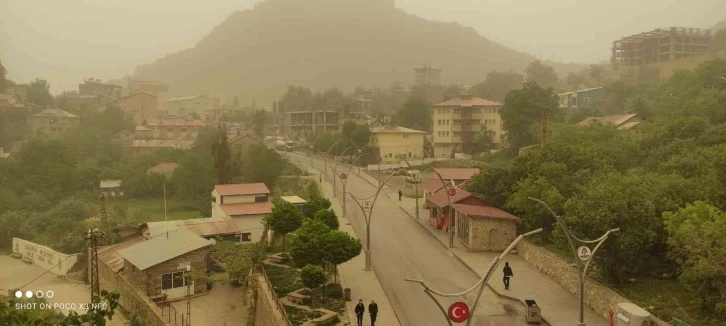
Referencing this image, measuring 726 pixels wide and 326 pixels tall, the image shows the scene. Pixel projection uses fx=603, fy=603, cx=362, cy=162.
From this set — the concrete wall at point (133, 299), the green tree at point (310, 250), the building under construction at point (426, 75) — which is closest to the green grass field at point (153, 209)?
the concrete wall at point (133, 299)

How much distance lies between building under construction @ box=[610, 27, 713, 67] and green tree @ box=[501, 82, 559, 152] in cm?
4075

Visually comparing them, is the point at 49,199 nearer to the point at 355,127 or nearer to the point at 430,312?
the point at 355,127

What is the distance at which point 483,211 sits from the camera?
3038cm

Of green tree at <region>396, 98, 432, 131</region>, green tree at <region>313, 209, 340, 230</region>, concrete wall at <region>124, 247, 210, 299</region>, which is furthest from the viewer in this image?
green tree at <region>396, 98, 432, 131</region>

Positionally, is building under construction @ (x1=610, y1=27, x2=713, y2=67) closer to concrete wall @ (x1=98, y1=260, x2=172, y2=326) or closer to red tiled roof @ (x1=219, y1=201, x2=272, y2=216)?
red tiled roof @ (x1=219, y1=201, x2=272, y2=216)

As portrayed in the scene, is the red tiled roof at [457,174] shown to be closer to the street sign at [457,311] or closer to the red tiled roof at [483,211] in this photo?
the red tiled roof at [483,211]

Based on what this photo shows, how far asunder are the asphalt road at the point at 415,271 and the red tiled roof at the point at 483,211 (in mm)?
2291

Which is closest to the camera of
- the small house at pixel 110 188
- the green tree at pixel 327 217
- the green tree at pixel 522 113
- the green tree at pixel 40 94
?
the green tree at pixel 327 217

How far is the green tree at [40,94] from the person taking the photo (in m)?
97.0

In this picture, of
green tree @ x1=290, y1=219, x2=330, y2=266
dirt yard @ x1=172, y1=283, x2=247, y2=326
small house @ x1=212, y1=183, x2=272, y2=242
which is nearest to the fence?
green tree @ x1=290, y1=219, x2=330, y2=266

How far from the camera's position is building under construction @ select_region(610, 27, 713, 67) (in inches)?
3580

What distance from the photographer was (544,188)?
2909 cm

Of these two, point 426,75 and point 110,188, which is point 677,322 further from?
point 426,75

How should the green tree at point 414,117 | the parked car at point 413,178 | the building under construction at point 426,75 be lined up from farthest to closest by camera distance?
the building under construction at point 426,75 < the green tree at point 414,117 < the parked car at point 413,178
